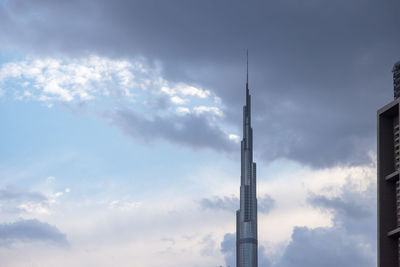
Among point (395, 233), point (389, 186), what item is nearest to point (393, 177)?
point (389, 186)

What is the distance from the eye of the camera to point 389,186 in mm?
82125

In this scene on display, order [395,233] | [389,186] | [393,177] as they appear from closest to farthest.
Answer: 1. [395,233]
2. [393,177]
3. [389,186]

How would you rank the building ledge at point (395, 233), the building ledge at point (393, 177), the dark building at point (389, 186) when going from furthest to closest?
the dark building at point (389, 186) → the building ledge at point (393, 177) → the building ledge at point (395, 233)

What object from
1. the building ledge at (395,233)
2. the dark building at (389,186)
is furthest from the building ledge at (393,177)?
the building ledge at (395,233)

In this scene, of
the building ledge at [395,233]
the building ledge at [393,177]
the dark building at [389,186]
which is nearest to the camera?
the building ledge at [395,233]

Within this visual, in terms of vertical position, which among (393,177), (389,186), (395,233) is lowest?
(395,233)

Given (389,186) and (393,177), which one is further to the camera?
(389,186)

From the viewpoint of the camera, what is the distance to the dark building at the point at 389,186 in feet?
265

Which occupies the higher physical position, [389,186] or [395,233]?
[389,186]

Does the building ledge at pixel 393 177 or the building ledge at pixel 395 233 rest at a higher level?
the building ledge at pixel 393 177

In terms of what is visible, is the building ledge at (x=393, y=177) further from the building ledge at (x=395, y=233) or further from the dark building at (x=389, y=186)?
the building ledge at (x=395, y=233)

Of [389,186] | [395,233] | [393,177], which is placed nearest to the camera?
[395,233]

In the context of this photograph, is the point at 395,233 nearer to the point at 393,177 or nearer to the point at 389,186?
the point at 389,186

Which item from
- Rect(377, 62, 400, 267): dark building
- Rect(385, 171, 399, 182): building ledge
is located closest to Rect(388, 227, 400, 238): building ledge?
Rect(377, 62, 400, 267): dark building
